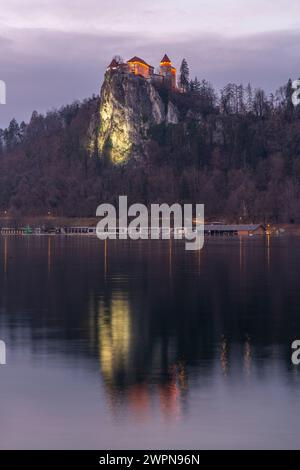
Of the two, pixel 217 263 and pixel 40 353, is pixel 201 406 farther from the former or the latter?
pixel 217 263

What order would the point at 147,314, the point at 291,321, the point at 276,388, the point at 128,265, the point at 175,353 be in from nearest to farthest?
the point at 276,388 < the point at 175,353 < the point at 291,321 < the point at 147,314 < the point at 128,265

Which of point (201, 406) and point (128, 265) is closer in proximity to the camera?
point (201, 406)

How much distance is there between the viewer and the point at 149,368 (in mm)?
26281

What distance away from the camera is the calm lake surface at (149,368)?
1911 centimetres

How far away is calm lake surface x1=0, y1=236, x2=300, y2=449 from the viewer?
19108 mm

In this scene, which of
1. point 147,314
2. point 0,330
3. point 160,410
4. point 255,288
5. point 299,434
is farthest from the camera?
point 255,288

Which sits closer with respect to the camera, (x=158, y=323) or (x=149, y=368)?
(x=149, y=368)

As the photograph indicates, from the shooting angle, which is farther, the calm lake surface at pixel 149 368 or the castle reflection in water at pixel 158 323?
the castle reflection in water at pixel 158 323

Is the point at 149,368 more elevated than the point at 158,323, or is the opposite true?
the point at 158,323

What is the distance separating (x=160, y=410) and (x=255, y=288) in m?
33.5

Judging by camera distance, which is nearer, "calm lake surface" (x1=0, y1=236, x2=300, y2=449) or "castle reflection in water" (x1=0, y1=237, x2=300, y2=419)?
"calm lake surface" (x1=0, y1=236, x2=300, y2=449)

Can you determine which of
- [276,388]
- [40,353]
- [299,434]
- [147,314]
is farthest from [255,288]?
A: [299,434]

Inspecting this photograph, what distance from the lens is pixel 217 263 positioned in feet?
267
